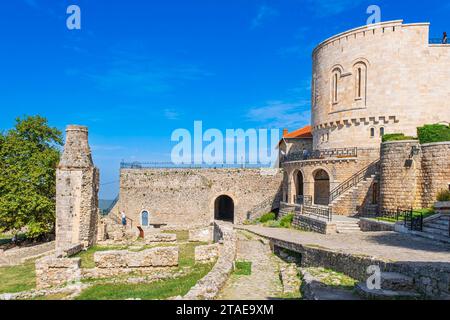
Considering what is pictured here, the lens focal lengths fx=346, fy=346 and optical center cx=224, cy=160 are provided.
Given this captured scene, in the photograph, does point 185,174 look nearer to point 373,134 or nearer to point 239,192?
point 239,192

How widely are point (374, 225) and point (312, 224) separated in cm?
362

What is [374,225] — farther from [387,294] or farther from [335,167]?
[387,294]

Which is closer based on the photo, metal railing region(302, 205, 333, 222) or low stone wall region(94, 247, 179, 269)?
low stone wall region(94, 247, 179, 269)

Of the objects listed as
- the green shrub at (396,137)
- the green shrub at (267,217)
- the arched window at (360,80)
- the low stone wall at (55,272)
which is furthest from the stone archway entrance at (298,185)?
the low stone wall at (55,272)

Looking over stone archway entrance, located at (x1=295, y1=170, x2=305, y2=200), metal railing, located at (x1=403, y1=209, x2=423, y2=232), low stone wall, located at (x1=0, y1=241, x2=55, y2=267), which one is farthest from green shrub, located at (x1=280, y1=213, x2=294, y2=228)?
low stone wall, located at (x1=0, y1=241, x2=55, y2=267)

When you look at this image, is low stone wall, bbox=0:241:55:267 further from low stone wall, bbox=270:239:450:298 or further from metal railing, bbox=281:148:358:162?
metal railing, bbox=281:148:358:162

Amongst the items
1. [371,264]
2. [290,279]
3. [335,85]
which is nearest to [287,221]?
[335,85]

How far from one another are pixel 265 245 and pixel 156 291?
817 centimetres

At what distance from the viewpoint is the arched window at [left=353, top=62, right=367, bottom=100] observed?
26766 mm

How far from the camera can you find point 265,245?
17.0 metres

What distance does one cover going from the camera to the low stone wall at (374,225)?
16.4 metres

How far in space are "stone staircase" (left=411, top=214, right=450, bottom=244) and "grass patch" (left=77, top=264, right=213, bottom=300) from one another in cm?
890
